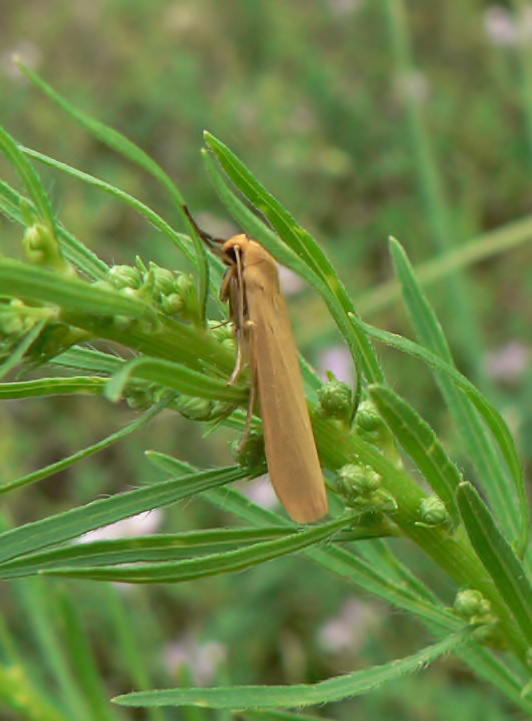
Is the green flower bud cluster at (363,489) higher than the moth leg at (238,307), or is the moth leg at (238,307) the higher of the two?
the moth leg at (238,307)

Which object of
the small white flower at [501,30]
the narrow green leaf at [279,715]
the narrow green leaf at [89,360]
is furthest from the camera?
the small white flower at [501,30]

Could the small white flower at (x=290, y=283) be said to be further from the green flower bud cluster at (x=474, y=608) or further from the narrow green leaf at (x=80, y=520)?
the narrow green leaf at (x=80, y=520)

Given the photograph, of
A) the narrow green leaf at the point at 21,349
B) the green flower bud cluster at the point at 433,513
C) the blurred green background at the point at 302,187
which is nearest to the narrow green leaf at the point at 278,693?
the green flower bud cluster at the point at 433,513

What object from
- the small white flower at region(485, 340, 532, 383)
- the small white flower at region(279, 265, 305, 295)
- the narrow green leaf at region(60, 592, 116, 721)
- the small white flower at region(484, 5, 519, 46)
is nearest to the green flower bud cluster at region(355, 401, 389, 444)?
the narrow green leaf at region(60, 592, 116, 721)

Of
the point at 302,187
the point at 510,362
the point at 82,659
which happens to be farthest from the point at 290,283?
the point at 82,659

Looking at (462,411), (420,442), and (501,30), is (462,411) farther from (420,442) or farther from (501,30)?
(501,30)

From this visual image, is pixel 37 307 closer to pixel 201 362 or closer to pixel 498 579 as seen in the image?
pixel 201 362

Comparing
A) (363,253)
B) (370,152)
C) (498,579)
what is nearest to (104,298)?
(498,579)
